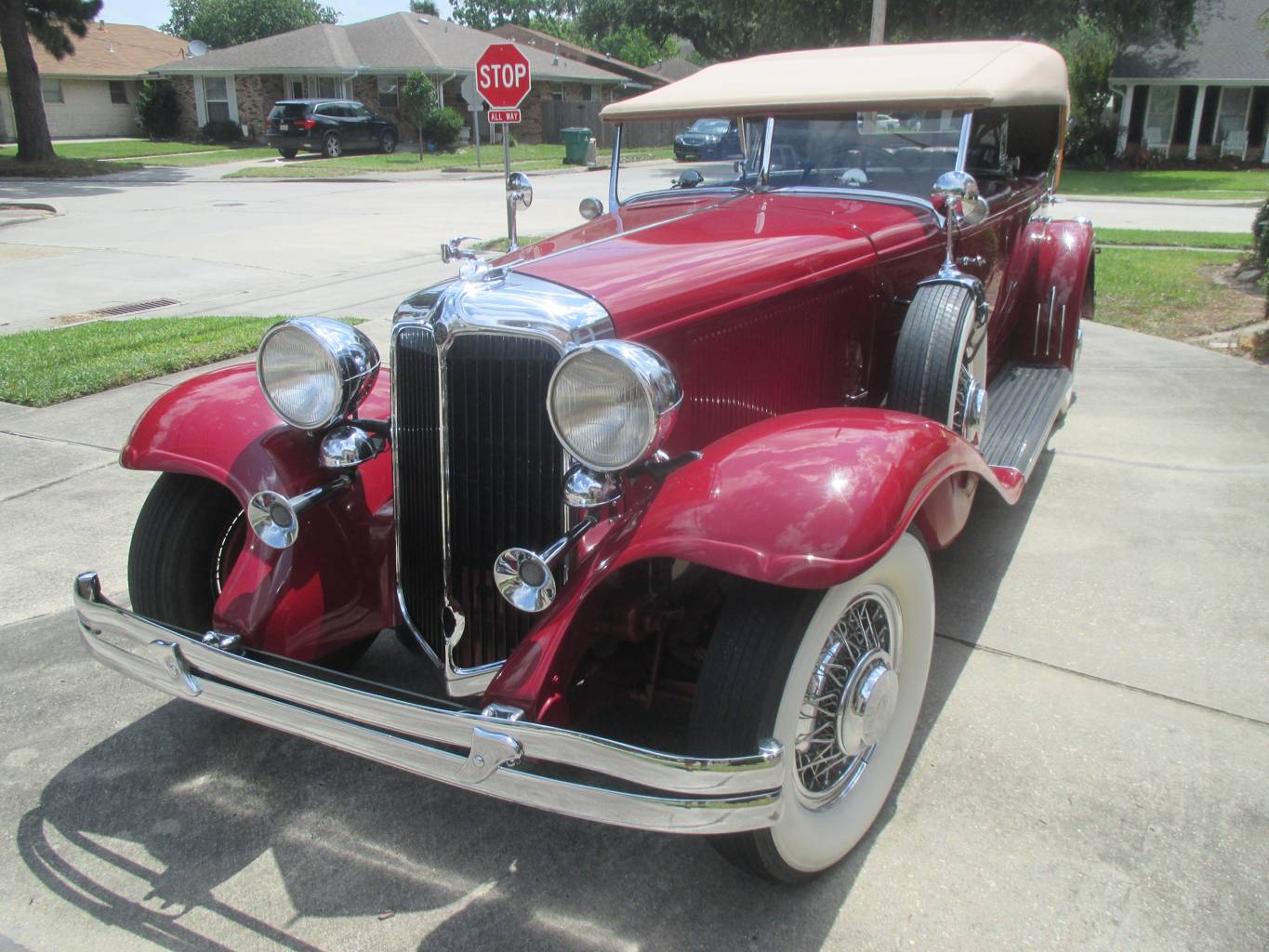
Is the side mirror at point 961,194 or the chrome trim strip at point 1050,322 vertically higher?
the side mirror at point 961,194

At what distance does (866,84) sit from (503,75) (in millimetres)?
4986

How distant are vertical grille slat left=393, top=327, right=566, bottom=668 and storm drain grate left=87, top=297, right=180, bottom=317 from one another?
700 cm

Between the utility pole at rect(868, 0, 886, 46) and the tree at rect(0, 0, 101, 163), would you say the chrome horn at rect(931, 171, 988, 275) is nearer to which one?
the utility pole at rect(868, 0, 886, 46)

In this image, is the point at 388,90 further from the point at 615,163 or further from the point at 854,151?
the point at 854,151

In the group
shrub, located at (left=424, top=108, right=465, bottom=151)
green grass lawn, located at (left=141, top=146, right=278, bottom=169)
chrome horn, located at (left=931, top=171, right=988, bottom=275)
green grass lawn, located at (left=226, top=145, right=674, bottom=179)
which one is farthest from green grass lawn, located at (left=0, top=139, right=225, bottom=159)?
chrome horn, located at (left=931, top=171, right=988, bottom=275)

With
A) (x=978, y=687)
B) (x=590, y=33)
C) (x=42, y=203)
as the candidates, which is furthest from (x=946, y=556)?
(x=590, y=33)

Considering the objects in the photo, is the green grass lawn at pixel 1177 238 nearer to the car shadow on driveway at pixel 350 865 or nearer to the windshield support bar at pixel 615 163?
the windshield support bar at pixel 615 163

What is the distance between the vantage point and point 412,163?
2648 cm

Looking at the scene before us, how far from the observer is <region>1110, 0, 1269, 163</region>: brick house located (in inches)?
1059

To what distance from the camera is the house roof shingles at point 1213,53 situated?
26.8 meters

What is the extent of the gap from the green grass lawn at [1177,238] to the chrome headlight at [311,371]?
1178cm

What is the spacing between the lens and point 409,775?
105 inches

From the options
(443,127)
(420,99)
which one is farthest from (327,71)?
(443,127)

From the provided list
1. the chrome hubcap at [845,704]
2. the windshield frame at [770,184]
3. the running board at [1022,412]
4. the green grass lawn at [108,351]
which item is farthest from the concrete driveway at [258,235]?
the chrome hubcap at [845,704]
